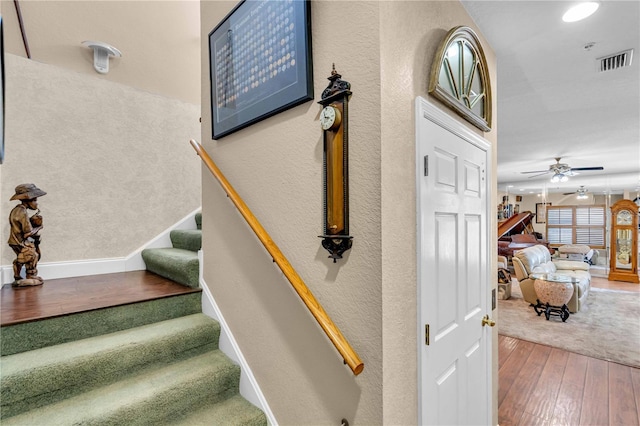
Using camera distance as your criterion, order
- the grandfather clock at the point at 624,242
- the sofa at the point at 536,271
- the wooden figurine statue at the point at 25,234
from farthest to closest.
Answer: the grandfather clock at the point at 624,242, the sofa at the point at 536,271, the wooden figurine statue at the point at 25,234

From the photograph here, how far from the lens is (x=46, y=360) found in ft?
4.69

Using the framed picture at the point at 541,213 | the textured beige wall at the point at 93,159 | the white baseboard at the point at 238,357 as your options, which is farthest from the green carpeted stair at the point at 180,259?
the framed picture at the point at 541,213

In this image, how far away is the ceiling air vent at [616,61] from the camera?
2199 mm

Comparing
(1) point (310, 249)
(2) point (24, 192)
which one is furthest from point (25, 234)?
(1) point (310, 249)

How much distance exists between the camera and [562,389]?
8.91 feet

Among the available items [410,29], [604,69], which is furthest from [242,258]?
[604,69]

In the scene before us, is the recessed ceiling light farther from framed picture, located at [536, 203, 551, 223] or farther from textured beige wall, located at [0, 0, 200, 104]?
framed picture, located at [536, 203, 551, 223]

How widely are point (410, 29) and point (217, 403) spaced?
2072mm

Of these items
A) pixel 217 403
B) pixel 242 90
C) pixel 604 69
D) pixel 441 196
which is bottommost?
pixel 217 403

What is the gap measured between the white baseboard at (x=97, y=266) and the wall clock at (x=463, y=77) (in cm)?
289

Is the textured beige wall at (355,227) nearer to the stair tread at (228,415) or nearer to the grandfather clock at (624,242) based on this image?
the stair tread at (228,415)

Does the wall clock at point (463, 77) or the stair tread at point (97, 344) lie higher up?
the wall clock at point (463, 77)

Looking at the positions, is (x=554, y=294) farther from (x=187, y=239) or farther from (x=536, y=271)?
(x=187, y=239)

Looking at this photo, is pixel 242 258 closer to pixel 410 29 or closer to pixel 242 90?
pixel 242 90
